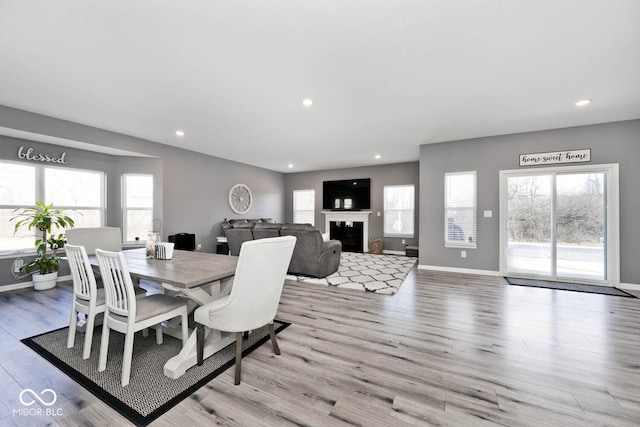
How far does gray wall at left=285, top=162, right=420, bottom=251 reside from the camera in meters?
7.45

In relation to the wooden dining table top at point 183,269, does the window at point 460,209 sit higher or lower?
higher

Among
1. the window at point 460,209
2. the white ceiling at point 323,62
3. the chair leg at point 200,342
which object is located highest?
the white ceiling at point 323,62

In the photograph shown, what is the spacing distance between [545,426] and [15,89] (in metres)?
5.71

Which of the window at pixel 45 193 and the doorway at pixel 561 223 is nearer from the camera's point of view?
the window at pixel 45 193

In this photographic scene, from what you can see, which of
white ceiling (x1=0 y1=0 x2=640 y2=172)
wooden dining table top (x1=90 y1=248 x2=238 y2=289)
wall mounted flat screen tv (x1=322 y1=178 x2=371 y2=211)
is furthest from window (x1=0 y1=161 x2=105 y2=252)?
wall mounted flat screen tv (x1=322 y1=178 x2=371 y2=211)

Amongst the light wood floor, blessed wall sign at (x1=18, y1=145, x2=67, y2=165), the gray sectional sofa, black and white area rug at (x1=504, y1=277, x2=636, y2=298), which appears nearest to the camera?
the light wood floor

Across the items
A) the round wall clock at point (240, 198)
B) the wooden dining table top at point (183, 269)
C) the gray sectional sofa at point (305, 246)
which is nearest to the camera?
the wooden dining table top at point (183, 269)

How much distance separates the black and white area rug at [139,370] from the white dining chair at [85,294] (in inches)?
5.5

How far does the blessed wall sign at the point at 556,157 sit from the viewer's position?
4.16m

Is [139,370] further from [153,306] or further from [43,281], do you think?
[43,281]

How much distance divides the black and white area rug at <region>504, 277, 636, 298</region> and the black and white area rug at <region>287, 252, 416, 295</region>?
1809mm

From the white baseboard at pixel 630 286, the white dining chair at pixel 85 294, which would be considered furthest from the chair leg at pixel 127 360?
the white baseboard at pixel 630 286

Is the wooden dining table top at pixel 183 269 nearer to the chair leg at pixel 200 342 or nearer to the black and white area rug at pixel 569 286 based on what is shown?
the chair leg at pixel 200 342

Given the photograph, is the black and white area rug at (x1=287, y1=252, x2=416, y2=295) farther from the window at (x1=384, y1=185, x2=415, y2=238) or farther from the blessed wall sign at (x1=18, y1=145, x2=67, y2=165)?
the blessed wall sign at (x1=18, y1=145, x2=67, y2=165)
